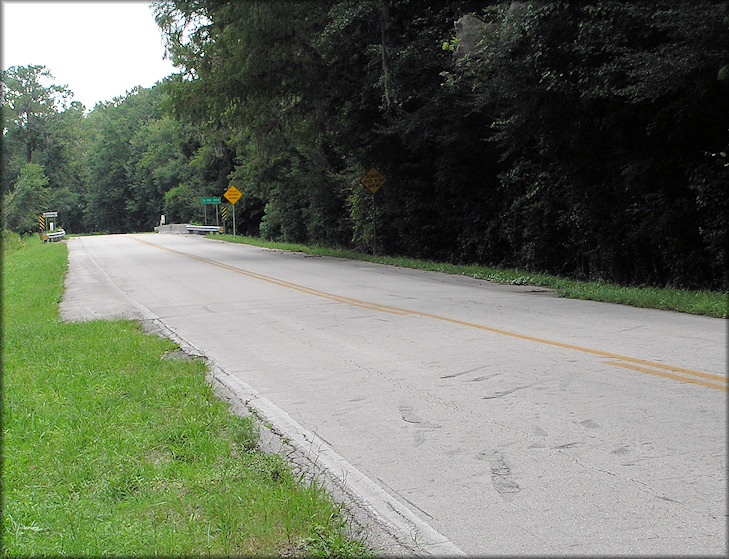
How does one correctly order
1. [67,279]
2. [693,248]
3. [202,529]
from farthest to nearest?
[67,279], [693,248], [202,529]

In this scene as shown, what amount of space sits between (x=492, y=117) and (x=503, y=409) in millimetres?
16279

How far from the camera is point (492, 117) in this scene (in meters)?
20.9

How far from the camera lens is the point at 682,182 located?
15031 mm

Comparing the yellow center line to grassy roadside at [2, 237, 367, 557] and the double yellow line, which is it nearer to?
the double yellow line

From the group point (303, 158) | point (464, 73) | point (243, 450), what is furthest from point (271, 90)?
point (243, 450)

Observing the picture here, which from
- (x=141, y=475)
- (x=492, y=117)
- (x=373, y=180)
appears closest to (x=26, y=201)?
(x=373, y=180)

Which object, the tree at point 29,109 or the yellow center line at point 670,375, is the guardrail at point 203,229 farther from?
the yellow center line at point 670,375

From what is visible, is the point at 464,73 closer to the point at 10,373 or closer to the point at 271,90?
the point at 271,90

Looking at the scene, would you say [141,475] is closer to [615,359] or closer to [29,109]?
[615,359]

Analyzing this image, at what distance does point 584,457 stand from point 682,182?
1198cm

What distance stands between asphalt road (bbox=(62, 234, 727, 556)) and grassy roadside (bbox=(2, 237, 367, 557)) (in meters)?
0.52

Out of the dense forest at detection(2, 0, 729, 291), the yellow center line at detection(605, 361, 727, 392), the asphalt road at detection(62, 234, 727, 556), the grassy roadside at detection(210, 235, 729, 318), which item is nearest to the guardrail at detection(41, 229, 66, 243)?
the dense forest at detection(2, 0, 729, 291)

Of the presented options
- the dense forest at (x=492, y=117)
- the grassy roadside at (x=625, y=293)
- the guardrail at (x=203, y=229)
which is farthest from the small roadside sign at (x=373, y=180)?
the guardrail at (x=203, y=229)

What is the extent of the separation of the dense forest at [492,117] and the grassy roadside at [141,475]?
10375 millimetres
